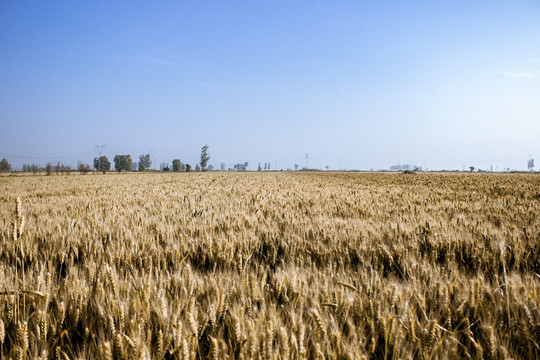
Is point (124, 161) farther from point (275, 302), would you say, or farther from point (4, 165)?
point (275, 302)

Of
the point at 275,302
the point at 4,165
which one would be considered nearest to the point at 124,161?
the point at 4,165

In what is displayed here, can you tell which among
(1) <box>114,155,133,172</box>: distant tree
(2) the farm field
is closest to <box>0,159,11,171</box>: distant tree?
(1) <box>114,155,133,172</box>: distant tree

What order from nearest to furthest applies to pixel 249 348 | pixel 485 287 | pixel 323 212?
1. pixel 249 348
2. pixel 485 287
3. pixel 323 212

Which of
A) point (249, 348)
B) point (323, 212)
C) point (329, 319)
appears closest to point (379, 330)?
point (329, 319)

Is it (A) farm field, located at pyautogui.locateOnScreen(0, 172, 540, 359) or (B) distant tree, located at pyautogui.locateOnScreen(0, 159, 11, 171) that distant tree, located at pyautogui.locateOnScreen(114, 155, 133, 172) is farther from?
(A) farm field, located at pyautogui.locateOnScreen(0, 172, 540, 359)

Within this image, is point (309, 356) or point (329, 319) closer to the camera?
point (309, 356)

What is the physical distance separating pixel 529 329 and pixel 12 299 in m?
2.57

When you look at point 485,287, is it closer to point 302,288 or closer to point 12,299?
point 302,288

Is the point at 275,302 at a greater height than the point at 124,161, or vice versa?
the point at 124,161

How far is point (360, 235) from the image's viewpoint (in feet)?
9.50

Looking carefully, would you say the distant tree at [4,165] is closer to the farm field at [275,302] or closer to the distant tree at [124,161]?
the distant tree at [124,161]

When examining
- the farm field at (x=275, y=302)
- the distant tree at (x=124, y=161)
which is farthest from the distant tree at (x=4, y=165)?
the farm field at (x=275, y=302)

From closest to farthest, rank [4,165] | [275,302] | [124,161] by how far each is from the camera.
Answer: [275,302] < [4,165] < [124,161]

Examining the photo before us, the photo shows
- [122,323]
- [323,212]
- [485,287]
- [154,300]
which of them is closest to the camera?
[122,323]
